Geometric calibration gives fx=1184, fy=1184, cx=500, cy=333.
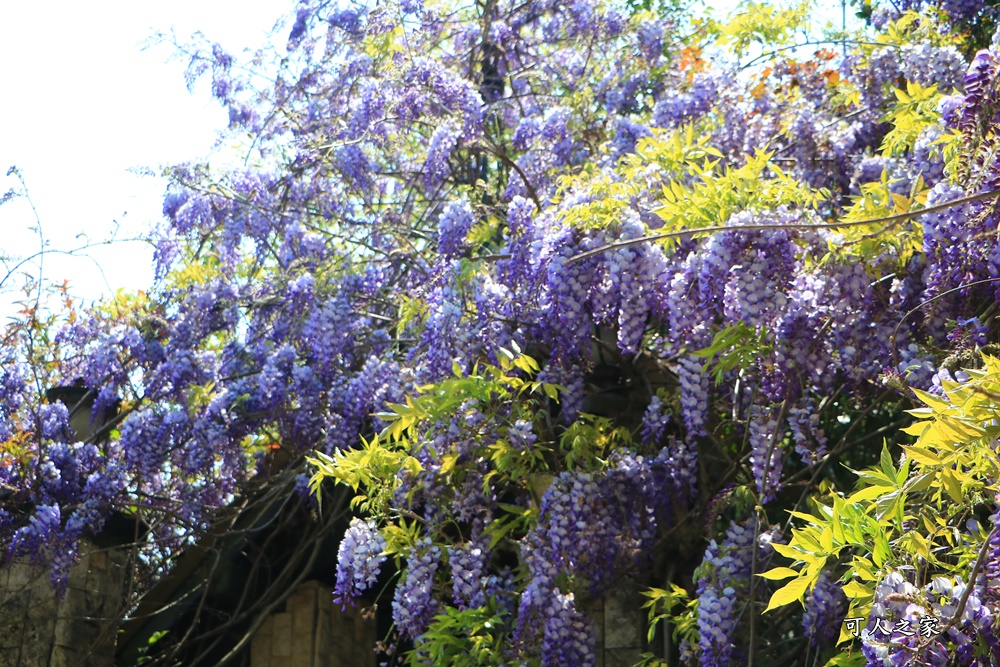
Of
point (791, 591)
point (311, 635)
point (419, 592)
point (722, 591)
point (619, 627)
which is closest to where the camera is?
point (791, 591)

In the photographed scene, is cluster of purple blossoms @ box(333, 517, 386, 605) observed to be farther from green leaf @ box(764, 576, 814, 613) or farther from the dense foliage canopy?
green leaf @ box(764, 576, 814, 613)

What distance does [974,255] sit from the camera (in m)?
3.42

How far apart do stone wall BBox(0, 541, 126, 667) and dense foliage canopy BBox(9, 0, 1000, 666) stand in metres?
0.14

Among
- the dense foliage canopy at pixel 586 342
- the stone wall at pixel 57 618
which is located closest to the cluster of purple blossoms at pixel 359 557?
the dense foliage canopy at pixel 586 342

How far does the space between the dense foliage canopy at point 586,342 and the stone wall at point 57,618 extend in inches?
5.6

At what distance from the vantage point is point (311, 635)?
5.64 meters

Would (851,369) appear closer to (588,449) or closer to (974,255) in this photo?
(974,255)

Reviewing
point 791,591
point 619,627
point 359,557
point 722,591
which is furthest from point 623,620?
point 791,591

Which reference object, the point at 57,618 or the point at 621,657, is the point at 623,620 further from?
the point at 57,618

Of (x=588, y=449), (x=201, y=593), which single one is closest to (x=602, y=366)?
(x=588, y=449)

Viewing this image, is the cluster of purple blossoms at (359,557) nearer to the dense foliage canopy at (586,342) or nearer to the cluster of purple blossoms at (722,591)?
the dense foliage canopy at (586,342)

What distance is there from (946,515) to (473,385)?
1690mm

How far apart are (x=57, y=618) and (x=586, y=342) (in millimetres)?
2833

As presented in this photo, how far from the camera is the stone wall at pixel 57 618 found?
533cm
